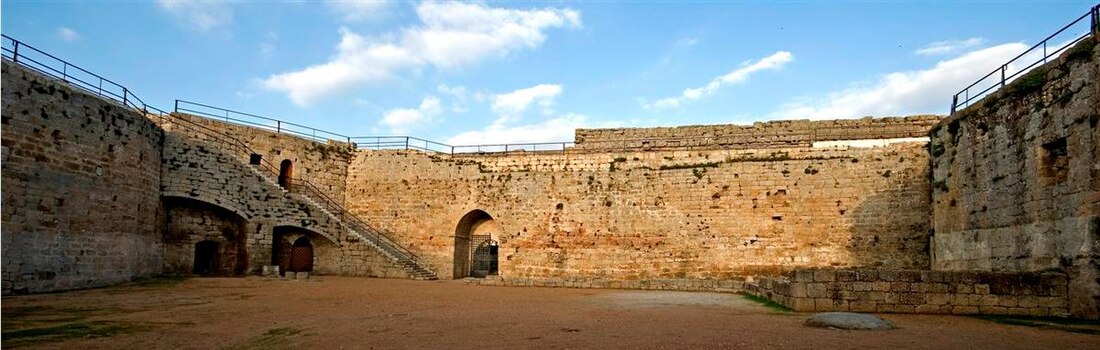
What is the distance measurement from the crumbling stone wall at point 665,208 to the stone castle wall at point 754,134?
1541 mm

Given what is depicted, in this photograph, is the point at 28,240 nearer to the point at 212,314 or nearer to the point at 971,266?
the point at 212,314

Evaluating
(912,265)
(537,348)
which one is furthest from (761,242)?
(537,348)

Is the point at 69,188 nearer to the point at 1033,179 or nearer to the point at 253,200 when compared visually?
the point at 253,200

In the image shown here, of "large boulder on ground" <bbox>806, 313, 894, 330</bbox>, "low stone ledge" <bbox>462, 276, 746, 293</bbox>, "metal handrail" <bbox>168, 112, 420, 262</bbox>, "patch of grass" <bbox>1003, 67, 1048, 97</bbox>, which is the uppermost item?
"patch of grass" <bbox>1003, 67, 1048, 97</bbox>

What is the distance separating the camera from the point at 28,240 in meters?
14.7

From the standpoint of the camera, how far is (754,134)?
23953mm

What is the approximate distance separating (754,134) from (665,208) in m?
4.91

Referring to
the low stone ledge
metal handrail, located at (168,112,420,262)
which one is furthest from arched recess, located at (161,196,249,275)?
the low stone ledge

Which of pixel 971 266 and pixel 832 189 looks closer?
pixel 971 266

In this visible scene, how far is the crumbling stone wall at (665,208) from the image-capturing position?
19.6m

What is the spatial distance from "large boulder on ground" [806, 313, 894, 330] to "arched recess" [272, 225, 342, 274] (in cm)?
1890

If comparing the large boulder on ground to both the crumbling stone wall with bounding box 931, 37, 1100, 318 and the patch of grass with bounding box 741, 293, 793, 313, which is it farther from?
the crumbling stone wall with bounding box 931, 37, 1100, 318

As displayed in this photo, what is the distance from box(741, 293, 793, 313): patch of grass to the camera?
1247 cm

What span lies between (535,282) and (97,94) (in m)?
13.4
